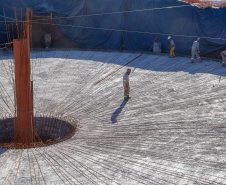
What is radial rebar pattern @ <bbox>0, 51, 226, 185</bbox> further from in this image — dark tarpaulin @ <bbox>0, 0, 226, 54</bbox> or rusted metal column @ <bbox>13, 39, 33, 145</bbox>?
dark tarpaulin @ <bbox>0, 0, 226, 54</bbox>

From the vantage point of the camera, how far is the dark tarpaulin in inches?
590

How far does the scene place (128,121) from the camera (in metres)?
8.84

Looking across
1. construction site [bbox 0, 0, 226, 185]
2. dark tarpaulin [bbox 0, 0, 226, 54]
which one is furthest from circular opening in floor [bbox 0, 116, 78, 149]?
dark tarpaulin [bbox 0, 0, 226, 54]

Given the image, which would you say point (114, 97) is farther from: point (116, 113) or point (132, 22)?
point (132, 22)

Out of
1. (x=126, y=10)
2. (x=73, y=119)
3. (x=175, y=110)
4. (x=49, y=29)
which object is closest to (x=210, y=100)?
(x=175, y=110)

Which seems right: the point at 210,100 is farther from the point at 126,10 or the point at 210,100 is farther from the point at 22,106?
the point at 126,10

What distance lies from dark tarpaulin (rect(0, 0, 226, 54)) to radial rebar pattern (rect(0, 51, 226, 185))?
1.84 meters

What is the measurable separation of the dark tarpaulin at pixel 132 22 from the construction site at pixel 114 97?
0.05m

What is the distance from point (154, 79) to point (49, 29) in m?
9.36

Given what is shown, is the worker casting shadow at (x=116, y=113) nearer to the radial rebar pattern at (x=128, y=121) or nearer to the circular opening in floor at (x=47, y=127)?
the radial rebar pattern at (x=128, y=121)

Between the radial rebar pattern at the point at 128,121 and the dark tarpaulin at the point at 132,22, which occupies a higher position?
the dark tarpaulin at the point at 132,22

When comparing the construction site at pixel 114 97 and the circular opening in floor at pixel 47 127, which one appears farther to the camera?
the circular opening in floor at pixel 47 127

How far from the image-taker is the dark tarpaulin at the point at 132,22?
1498 centimetres

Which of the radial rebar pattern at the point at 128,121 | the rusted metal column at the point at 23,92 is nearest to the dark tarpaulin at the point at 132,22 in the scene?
the radial rebar pattern at the point at 128,121
